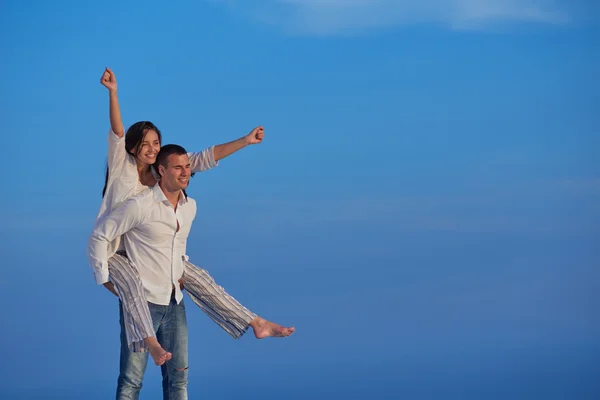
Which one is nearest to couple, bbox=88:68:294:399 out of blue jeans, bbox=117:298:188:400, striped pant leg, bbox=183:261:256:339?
blue jeans, bbox=117:298:188:400

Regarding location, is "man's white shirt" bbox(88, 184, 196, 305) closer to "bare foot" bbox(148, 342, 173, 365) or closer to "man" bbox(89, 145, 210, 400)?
"man" bbox(89, 145, 210, 400)

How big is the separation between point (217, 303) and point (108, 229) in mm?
734

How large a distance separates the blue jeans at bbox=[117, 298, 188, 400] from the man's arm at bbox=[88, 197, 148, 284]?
0.21 meters

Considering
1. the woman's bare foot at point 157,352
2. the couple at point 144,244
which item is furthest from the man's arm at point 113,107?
the woman's bare foot at point 157,352

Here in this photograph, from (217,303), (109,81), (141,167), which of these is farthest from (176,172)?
(217,303)

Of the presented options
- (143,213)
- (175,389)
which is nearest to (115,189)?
(143,213)

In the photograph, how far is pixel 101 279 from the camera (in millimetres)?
4254

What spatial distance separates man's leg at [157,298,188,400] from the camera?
444 cm

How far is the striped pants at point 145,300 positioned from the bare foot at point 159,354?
69 mm

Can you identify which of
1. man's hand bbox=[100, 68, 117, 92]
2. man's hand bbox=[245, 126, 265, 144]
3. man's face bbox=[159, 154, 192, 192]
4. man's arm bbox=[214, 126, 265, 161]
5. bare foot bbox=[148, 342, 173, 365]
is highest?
man's hand bbox=[100, 68, 117, 92]

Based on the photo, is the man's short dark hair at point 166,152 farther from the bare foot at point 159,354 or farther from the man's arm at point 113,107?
the bare foot at point 159,354

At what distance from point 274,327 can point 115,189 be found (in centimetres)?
103

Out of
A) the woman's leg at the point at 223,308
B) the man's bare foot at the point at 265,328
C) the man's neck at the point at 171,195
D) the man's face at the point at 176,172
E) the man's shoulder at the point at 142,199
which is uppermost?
the man's face at the point at 176,172

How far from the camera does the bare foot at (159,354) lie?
4152mm
